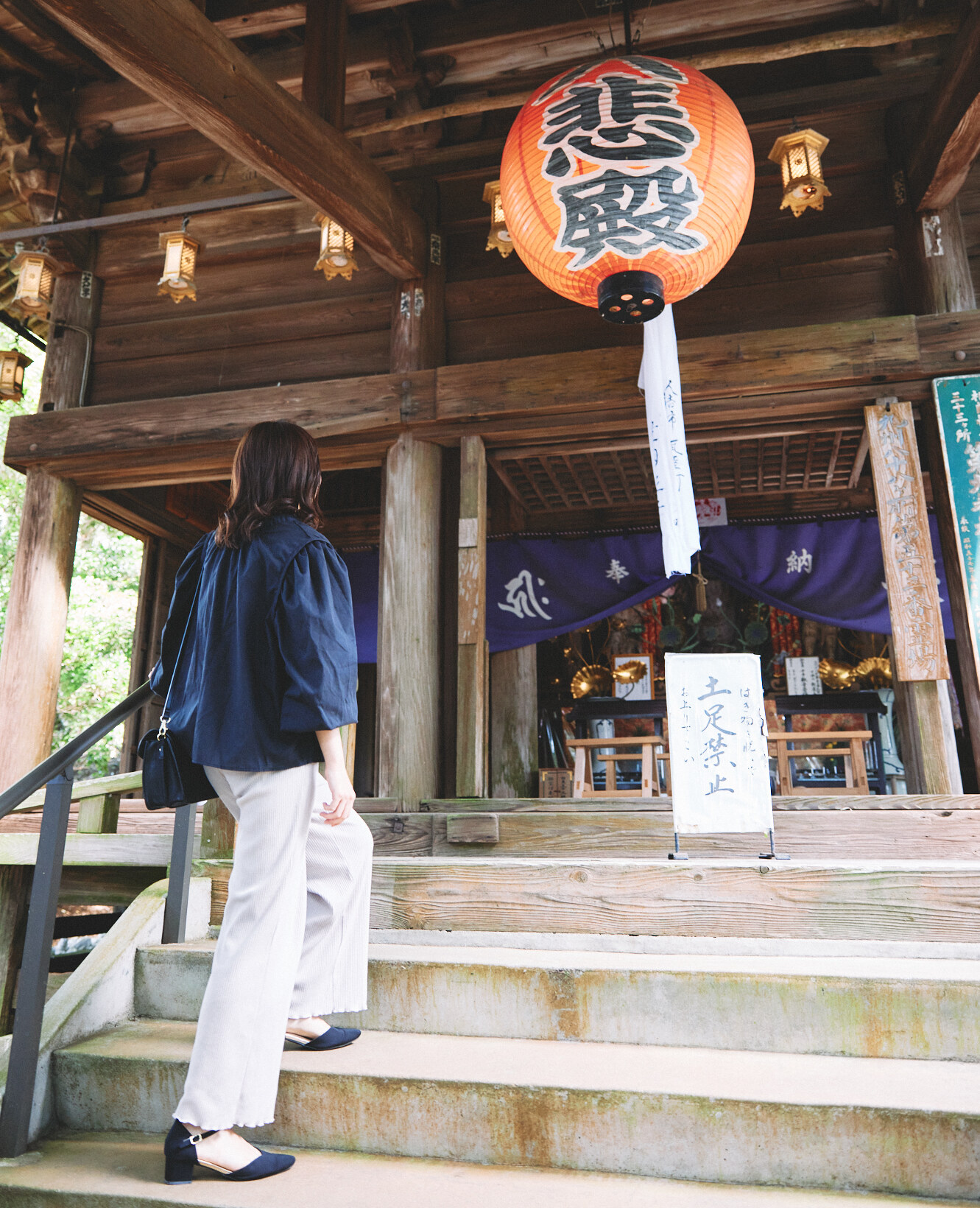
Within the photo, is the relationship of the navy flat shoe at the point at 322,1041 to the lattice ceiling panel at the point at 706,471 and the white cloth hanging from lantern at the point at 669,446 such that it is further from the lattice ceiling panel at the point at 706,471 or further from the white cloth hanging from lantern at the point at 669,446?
the lattice ceiling panel at the point at 706,471

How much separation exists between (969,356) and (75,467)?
20.5ft

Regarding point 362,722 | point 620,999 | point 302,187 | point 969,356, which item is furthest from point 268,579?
point 362,722

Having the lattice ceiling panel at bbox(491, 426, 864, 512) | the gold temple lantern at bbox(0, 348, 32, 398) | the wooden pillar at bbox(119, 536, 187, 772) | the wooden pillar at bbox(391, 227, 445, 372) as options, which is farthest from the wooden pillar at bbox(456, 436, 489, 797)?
the wooden pillar at bbox(119, 536, 187, 772)

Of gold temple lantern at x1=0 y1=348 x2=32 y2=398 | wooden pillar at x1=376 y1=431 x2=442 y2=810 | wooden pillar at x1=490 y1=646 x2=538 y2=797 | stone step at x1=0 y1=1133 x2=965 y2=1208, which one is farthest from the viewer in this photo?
wooden pillar at x1=490 y1=646 x2=538 y2=797

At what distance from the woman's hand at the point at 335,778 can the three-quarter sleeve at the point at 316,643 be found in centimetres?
6

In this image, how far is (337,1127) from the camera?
7.42 feet

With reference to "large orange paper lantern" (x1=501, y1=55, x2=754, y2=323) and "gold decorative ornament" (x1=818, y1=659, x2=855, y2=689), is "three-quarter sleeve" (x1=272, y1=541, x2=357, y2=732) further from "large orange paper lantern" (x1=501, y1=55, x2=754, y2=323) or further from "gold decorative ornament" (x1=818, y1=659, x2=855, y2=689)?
A: "gold decorative ornament" (x1=818, y1=659, x2=855, y2=689)

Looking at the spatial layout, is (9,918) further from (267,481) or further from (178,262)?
(178,262)

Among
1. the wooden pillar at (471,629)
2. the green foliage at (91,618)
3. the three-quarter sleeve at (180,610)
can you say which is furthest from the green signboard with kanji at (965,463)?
the green foliage at (91,618)

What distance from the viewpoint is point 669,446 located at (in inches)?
194

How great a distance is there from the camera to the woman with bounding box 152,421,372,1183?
6.72ft

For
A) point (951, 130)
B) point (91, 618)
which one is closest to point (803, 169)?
point (951, 130)

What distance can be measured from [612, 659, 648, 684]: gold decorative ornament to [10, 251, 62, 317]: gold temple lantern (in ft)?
25.4

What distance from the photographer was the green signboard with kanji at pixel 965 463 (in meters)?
4.98
